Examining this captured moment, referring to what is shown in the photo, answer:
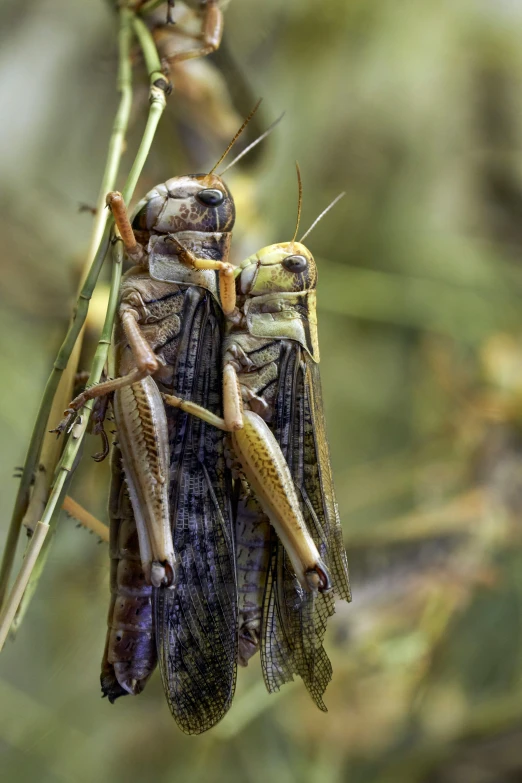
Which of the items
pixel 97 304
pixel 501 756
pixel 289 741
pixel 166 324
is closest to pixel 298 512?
pixel 166 324

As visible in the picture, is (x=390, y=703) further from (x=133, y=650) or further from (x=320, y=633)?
(x=133, y=650)

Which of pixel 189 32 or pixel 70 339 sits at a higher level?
pixel 189 32

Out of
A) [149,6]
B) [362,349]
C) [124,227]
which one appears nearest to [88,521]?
[124,227]

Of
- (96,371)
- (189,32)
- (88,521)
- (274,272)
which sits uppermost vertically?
(189,32)

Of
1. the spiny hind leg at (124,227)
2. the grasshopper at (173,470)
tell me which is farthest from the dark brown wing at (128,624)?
the spiny hind leg at (124,227)

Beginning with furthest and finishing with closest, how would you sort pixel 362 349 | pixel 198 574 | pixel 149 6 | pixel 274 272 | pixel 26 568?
pixel 362 349, pixel 149 6, pixel 274 272, pixel 198 574, pixel 26 568

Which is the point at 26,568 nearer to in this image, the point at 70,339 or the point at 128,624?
the point at 128,624

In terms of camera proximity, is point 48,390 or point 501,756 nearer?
point 48,390
